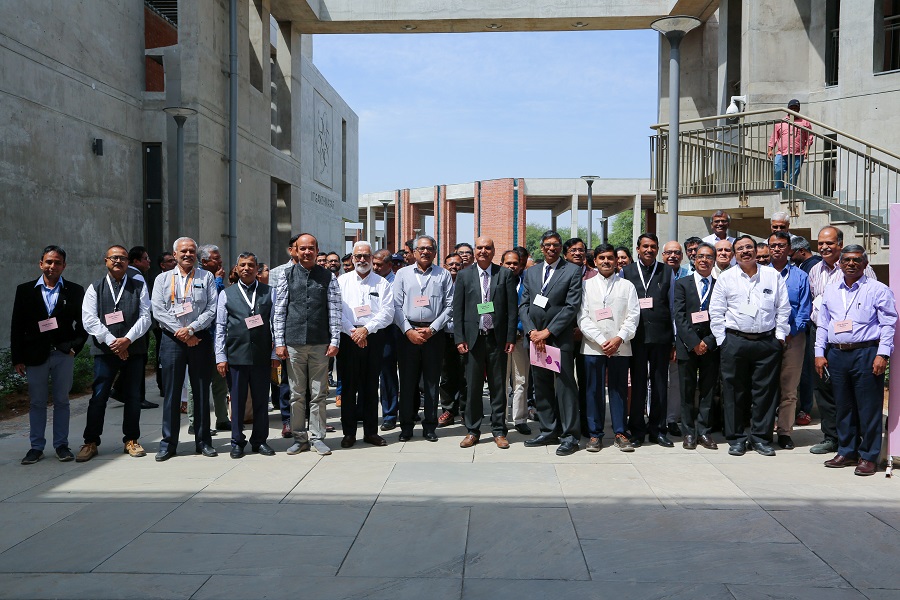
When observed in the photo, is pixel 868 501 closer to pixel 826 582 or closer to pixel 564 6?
pixel 826 582

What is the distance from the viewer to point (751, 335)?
688cm

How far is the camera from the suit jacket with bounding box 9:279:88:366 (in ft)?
21.9

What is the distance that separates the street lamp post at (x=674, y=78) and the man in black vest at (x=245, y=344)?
20.9 feet

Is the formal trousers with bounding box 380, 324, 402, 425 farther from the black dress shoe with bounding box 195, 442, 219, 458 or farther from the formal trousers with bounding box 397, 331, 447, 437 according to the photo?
the black dress shoe with bounding box 195, 442, 219, 458

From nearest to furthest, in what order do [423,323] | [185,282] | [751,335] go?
[751,335] → [185,282] → [423,323]

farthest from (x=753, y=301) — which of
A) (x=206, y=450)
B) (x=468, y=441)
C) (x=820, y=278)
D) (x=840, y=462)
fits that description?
(x=206, y=450)

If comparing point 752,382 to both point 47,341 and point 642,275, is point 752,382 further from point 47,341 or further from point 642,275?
point 47,341

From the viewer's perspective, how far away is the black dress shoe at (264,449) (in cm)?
703

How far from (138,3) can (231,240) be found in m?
5.30

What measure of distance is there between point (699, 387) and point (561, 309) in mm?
1615

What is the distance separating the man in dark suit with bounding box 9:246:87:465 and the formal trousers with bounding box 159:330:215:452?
0.81m

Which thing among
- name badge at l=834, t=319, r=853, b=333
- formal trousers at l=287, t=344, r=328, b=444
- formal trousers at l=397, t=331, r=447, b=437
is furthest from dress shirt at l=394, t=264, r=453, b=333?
name badge at l=834, t=319, r=853, b=333

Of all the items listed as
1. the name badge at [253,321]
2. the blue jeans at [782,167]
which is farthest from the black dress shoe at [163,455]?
the blue jeans at [782,167]

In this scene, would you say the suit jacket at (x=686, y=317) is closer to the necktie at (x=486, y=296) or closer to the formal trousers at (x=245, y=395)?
the necktie at (x=486, y=296)
